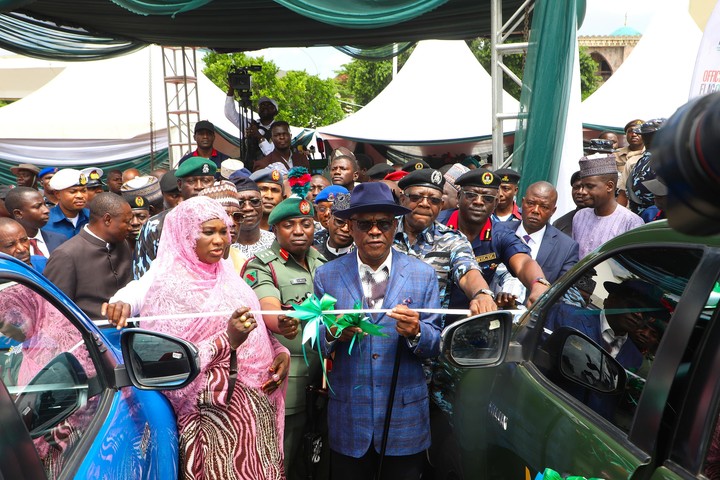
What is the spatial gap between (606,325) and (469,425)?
42.7 inches

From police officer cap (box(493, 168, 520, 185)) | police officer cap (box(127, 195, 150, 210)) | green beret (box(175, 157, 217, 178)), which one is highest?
green beret (box(175, 157, 217, 178))

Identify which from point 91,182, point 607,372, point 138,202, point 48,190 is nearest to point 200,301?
point 607,372

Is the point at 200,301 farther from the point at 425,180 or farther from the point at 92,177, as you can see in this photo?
the point at 92,177

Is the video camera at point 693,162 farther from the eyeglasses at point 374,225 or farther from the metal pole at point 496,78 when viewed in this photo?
the metal pole at point 496,78

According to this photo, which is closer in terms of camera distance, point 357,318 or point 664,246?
point 664,246

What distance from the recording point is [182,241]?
3.93 m

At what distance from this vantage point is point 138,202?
21.9 ft

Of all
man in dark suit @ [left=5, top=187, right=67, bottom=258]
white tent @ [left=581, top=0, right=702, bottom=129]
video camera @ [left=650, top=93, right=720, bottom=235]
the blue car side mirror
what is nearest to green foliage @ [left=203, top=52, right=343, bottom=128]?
white tent @ [left=581, top=0, right=702, bottom=129]

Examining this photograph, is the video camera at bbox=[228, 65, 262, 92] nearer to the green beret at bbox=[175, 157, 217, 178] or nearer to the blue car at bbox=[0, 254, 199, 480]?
the green beret at bbox=[175, 157, 217, 178]

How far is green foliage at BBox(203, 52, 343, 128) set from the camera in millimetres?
34219

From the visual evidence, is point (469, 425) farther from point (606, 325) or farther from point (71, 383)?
point (71, 383)

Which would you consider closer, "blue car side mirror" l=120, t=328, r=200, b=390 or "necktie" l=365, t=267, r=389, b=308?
"blue car side mirror" l=120, t=328, r=200, b=390

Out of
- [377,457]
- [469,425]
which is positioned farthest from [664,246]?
[377,457]

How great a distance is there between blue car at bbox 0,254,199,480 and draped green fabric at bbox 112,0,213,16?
6099mm
